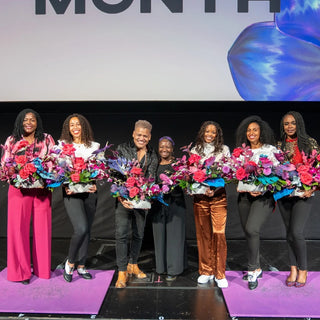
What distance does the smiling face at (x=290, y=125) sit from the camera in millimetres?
2943

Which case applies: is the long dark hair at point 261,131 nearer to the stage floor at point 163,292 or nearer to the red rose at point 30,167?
the stage floor at point 163,292

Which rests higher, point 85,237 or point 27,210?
point 27,210

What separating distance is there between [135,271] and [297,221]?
1670 millimetres

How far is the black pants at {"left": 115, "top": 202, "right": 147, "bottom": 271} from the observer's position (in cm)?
295

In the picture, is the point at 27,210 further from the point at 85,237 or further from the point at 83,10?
the point at 83,10

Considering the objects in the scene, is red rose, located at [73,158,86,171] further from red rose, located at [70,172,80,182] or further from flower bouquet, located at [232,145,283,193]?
flower bouquet, located at [232,145,283,193]

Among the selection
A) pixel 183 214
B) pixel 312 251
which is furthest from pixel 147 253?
pixel 312 251

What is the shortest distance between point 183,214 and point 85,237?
3.31 feet

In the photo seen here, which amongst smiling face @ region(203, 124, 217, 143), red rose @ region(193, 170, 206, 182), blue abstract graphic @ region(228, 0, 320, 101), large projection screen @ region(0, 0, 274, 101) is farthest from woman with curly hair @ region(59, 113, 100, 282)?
blue abstract graphic @ region(228, 0, 320, 101)

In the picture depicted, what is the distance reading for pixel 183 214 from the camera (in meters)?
3.20

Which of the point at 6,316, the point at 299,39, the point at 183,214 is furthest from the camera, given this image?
the point at 299,39

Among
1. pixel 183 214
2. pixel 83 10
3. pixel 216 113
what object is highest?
pixel 83 10

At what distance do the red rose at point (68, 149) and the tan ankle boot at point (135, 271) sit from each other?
135cm

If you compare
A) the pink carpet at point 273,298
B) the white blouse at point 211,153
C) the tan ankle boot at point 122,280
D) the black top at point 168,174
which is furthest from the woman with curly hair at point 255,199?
the tan ankle boot at point 122,280
